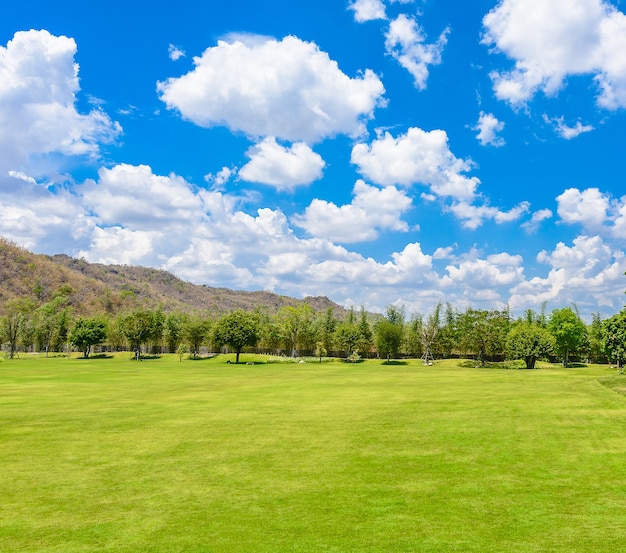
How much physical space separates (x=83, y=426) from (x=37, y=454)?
6.75 metres

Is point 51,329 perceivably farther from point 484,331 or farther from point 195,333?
point 484,331

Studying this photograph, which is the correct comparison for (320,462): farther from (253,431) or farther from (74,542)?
(74,542)

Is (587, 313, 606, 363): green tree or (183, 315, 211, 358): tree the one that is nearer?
(587, 313, 606, 363): green tree

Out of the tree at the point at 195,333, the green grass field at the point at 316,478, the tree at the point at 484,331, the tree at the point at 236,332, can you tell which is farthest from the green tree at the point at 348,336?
the green grass field at the point at 316,478

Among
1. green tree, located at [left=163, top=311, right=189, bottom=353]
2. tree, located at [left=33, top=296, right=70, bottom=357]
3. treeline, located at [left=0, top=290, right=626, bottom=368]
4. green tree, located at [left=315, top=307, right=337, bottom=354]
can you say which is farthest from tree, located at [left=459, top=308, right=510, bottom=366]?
tree, located at [left=33, top=296, right=70, bottom=357]

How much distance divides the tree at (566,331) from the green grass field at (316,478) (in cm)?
9100

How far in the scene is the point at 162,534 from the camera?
1340cm

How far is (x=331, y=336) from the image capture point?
151875 millimetres

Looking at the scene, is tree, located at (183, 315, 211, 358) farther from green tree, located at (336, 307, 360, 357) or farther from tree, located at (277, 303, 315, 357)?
green tree, located at (336, 307, 360, 357)

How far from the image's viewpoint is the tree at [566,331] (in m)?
118

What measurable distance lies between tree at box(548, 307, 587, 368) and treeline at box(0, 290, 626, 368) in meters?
0.23

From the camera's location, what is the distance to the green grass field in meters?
13.2

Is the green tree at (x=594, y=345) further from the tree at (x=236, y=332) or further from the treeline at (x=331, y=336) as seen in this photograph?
the tree at (x=236, y=332)

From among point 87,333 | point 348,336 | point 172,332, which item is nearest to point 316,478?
point 348,336
